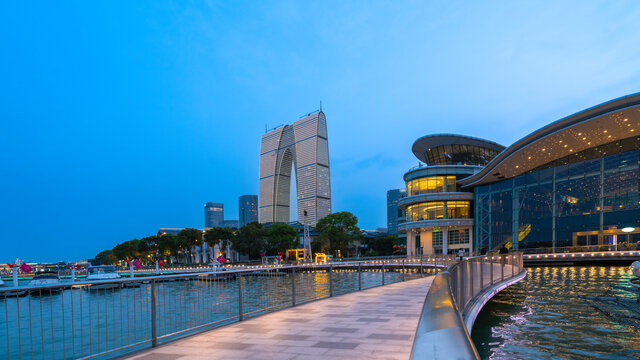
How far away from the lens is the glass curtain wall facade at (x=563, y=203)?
5062 cm

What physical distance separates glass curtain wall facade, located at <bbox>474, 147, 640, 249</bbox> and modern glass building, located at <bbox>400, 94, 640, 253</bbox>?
109mm

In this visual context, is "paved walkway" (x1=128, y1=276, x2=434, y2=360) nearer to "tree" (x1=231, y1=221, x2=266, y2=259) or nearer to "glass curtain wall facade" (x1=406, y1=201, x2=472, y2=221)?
"glass curtain wall facade" (x1=406, y1=201, x2=472, y2=221)

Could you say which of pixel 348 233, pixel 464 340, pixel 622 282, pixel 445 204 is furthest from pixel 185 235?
pixel 464 340

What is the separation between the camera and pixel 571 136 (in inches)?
2163

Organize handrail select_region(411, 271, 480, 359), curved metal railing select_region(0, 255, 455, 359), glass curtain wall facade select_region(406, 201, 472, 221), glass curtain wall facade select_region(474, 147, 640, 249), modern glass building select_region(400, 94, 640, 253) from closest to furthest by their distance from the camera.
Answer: handrail select_region(411, 271, 480, 359) < curved metal railing select_region(0, 255, 455, 359) < modern glass building select_region(400, 94, 640, 253) < glass curtain wall facade select_region(474, 147, 640, 249) < glass curtain wall facade select_region(406, 201, 472, 221)

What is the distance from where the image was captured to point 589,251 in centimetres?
4681

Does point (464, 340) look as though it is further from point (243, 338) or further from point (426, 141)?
point (426, 141)

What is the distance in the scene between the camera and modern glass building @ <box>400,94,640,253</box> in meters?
50.4

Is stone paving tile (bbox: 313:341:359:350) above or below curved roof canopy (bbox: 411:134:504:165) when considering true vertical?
below

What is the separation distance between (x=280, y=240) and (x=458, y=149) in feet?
144

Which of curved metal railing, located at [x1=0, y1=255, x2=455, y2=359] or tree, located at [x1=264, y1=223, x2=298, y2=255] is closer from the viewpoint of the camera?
curved metal railing, located at [x1=0, y1=255, x2=455, y2=359]

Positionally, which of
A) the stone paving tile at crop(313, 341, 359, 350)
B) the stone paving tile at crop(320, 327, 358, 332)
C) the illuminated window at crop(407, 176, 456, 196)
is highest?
the illuminated window at crop(407, 176, 456, 196)

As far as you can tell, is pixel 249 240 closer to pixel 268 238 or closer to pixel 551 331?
pixel 268 238

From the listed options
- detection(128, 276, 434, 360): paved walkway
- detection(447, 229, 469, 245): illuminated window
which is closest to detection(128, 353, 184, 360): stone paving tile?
detection(128, 276, 434, 360): paved walkway
